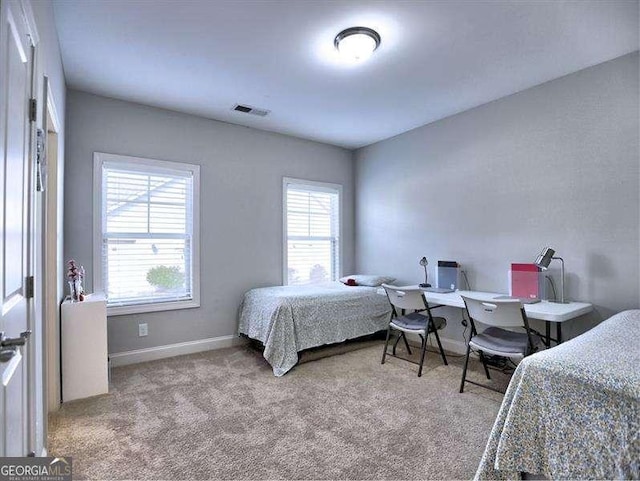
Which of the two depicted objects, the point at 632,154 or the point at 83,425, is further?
the point at 632,154

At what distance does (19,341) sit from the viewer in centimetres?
99

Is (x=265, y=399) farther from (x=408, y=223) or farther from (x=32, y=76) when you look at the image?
(x=408, y=223)

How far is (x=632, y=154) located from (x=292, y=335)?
3.12 m

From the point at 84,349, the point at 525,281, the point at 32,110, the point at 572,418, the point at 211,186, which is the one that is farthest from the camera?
the point at 211,186

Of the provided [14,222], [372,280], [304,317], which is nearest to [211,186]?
[304,317]

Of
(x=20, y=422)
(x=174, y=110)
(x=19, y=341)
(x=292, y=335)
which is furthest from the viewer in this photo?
(x=174, y=110)

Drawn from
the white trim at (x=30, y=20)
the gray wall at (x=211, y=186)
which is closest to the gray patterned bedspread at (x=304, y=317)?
the gray wall at (x=211, y=186)

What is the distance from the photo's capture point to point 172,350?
3539 mm

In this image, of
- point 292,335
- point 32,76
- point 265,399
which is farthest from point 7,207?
point 292,335

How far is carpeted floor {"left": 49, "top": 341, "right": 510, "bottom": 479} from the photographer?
1798 millimetres

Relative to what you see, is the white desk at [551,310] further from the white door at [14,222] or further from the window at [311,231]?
the white door at [14,222]

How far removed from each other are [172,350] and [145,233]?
1.25 metres

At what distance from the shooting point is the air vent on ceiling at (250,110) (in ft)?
11.6

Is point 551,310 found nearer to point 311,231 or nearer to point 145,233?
point 311,231
